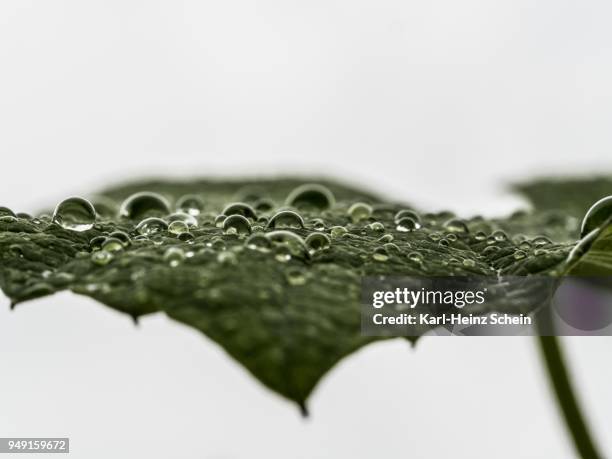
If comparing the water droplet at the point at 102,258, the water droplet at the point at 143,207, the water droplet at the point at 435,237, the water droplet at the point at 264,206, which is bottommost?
the water droplet at the point at 102,258

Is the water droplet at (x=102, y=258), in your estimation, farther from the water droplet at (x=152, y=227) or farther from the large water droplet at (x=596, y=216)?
the large water droplet at (x=596, y=216)

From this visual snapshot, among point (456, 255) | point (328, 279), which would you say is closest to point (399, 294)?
point (328, 279)

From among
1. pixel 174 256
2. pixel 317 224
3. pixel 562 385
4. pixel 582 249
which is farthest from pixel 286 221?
pixel 562 385

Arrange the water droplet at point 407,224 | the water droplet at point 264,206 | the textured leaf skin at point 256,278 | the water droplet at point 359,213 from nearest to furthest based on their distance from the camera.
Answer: the textured leaf skin at point 256,278, the water droplet at point 407,224, the water droplet at point 359,213, the water droplet at point 264,206

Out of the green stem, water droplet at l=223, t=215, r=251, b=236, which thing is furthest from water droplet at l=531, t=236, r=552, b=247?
water droplet at l=223, t=215, r=251, b=236

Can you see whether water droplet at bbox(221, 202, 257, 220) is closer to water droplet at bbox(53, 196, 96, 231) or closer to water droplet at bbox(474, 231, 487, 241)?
water droplet at bbox(53, 196, 96, 231)

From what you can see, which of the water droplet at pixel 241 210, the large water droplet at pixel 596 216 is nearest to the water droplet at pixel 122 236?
the water droplet at pixel 241 210

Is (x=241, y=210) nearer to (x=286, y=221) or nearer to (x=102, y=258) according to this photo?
(x=286, y=221)

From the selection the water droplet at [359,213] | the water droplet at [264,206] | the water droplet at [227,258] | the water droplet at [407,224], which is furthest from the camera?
the water droplet at [264,206]
